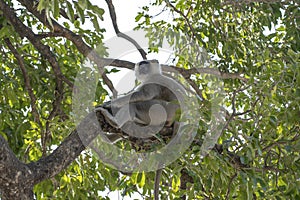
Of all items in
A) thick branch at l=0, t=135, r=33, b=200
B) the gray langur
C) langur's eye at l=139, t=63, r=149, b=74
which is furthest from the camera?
langur's eye at l=139, t=63, r=149, b=74

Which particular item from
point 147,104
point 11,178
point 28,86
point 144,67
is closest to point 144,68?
point 144,67

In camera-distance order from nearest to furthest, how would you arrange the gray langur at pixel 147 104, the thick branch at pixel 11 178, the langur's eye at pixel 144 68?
1. the thick branch at pixel 11 178
2. the gray langur at pixel 147 104
3. the langur's eye at pixel 144 68

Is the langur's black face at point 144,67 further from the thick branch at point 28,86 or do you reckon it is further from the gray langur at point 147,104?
the thick branch at point 28,86

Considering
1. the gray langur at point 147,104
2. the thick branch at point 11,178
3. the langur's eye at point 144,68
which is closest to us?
the thick branch at point 11,178

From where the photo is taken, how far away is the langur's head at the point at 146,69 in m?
4.30

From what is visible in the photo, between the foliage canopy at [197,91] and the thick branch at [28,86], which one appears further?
the thick branch at [28,86]

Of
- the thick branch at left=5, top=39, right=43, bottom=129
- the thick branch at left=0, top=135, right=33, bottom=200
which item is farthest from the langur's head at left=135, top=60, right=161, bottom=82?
the thick branch at left=0, top=135, right=33, bottom=200

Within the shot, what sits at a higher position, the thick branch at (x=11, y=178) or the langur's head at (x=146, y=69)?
the langur's head at (x=146, y=69)

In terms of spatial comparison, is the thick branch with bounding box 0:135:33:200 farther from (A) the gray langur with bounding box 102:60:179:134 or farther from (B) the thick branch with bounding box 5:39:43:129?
(B) the thick branch with bounding box 5:39:43:129

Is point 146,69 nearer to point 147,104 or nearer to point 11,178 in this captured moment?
point 147,104

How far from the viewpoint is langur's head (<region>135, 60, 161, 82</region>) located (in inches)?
169

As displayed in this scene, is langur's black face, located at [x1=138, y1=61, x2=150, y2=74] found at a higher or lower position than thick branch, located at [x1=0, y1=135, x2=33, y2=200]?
higher

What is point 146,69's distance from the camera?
14.2 feet

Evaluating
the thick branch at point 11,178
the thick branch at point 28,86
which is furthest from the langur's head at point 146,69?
the thick branch at point 11,178
